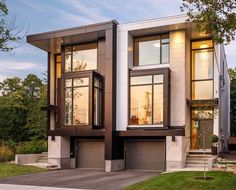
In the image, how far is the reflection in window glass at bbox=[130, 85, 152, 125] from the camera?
2053cm

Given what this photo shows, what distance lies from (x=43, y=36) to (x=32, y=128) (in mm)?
20391

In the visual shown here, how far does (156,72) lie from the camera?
20391mm

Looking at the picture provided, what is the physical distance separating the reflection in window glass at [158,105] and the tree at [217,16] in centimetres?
810

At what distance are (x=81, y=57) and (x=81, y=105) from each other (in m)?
3.99

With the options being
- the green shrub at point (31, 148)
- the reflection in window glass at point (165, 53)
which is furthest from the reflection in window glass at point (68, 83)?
the green shrub at point (31, 148)

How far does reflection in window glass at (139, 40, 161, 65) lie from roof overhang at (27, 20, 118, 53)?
235 cm

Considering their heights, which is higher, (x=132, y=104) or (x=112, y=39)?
(x=112, y=39)

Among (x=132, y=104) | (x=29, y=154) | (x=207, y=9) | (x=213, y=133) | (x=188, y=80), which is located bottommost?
(x=29, y=154)

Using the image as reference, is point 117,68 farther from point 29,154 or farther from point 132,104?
point 29,154

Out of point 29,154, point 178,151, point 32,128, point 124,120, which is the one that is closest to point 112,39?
point 124,120

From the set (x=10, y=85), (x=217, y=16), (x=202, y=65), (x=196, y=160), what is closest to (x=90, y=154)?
(x=196, y=160)

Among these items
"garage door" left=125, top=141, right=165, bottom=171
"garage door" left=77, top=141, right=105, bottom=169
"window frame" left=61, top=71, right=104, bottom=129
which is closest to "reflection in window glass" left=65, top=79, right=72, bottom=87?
"window frame" left=61, top=71, right=104, bottom=129

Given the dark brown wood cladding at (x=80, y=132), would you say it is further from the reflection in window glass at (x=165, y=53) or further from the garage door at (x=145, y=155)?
the reflection in window glass at (x=165, y=53)

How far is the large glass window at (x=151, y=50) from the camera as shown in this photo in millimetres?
21609
